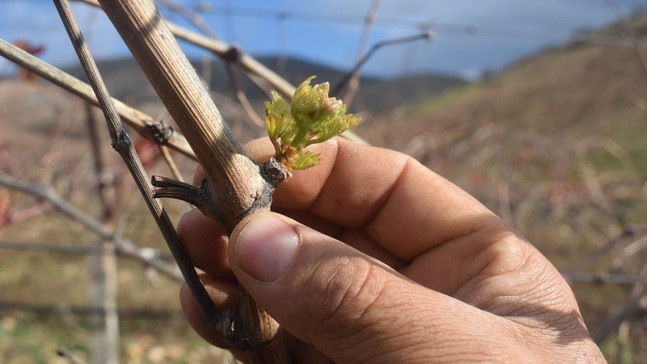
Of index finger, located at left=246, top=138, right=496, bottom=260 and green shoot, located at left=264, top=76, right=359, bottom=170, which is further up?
green shoot, located at left=264, top=76, right=359, bottom=170

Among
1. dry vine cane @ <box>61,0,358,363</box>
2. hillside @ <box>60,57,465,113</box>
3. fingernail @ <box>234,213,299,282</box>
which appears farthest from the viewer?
hillside @ <box>60,57,465,113</box>

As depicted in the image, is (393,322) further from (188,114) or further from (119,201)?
(119,201)

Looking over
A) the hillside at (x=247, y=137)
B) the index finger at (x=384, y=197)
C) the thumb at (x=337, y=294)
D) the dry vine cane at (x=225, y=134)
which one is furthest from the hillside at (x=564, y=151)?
the dry vine cane at (x=225, y=134)

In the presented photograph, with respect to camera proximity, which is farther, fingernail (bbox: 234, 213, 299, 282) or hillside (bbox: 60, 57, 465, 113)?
hillside (bbox: 60, 57, 465, 113)

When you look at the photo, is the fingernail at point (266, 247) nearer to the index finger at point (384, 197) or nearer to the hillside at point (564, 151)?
the index finger at point (384, 197)

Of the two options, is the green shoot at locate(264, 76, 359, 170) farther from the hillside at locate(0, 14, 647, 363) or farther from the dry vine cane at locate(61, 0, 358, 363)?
the hillside at locate(0, 14, 647, 363)

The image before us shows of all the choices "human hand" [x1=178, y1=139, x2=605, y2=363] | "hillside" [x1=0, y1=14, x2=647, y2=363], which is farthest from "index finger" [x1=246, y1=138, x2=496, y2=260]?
"hillside" [x1=0, y1=14, x2=647, y2=363]

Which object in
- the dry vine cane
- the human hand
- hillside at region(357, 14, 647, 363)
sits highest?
the dry vine cane
